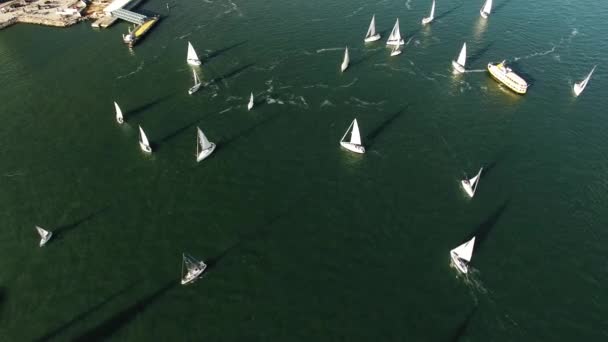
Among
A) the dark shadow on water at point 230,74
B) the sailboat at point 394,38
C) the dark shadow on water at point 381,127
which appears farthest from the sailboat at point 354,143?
the sailboat at point 394,38

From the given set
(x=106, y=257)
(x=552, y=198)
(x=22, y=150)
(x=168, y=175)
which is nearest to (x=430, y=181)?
(x=552, y=198)

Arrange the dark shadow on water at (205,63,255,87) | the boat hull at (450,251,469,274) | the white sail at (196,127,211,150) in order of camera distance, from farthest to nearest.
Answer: the dark shadow on water at (205,63,255,87) < the white sail at (196,127,211,150) < the boat hull at (450,251,469,274)

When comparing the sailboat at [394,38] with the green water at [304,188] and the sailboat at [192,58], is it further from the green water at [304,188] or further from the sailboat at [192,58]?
the sailboat at [192,58]

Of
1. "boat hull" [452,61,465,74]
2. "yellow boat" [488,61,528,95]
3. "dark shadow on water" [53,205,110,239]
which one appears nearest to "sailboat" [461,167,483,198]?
"yellow boat" [488,61,528,95]

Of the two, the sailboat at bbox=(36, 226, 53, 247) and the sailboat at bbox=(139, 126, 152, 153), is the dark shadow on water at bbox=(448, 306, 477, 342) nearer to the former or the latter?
the sailboat at bbox=(139, 126, 152, 153)

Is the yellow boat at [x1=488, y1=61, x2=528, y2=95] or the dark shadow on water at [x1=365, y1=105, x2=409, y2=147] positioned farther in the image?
the yellow boat at [x1=488, y1=61, x2=528, y2=95]

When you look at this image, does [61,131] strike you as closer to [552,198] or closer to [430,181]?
[430,181]

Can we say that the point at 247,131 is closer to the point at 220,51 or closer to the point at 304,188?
the point at 304,188

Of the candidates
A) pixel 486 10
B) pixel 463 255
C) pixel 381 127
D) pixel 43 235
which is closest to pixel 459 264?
pixel 463 255
